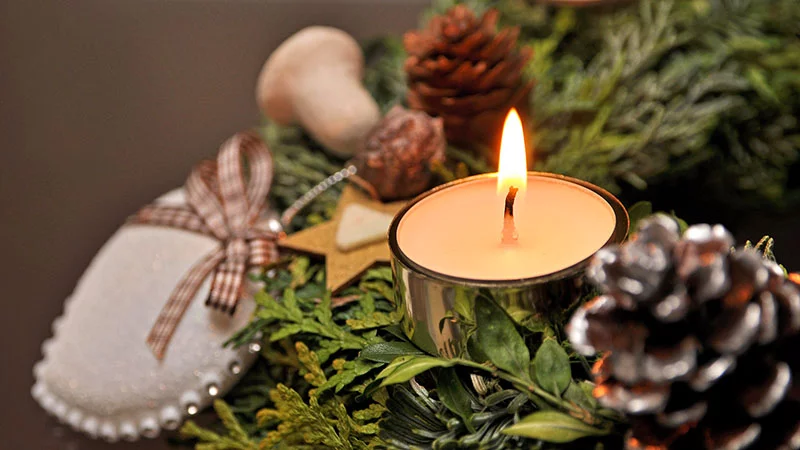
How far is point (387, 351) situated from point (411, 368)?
0.13 feet

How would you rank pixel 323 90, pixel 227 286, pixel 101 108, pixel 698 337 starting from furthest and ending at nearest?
pixel 101 108 → pixel 323 90 → pixel 227 286 → pixel 698 337

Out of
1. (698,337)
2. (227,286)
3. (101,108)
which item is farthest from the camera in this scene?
(101,108)

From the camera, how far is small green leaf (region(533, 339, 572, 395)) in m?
0.43

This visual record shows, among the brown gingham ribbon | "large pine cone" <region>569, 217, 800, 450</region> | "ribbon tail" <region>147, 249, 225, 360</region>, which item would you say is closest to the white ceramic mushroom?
the brown gingham ribbon

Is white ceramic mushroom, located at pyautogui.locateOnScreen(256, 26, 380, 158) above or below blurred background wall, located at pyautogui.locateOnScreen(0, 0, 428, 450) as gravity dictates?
above

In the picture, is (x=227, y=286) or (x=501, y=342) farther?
(x=227, y=286)

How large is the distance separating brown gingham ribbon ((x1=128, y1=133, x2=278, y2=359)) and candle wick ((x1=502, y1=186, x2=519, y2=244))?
240mm

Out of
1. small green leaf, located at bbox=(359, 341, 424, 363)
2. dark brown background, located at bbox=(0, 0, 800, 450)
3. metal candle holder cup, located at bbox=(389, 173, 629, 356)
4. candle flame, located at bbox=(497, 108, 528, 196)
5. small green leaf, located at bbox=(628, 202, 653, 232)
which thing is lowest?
dark brown background, located at bbox=(0, 0, 800, 450)

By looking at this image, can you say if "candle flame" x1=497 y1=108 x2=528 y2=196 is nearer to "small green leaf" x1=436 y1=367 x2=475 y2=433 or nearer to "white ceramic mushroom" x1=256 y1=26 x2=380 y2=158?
"small green leaf" x1=436 y1=367 x2=475 y2=433

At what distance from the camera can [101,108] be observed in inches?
50.3

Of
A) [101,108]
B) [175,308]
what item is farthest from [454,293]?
[101,108]

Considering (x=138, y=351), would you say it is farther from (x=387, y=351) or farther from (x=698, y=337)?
(x=698, y=337)

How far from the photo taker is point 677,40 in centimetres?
81

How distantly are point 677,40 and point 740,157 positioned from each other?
5.1 inches
